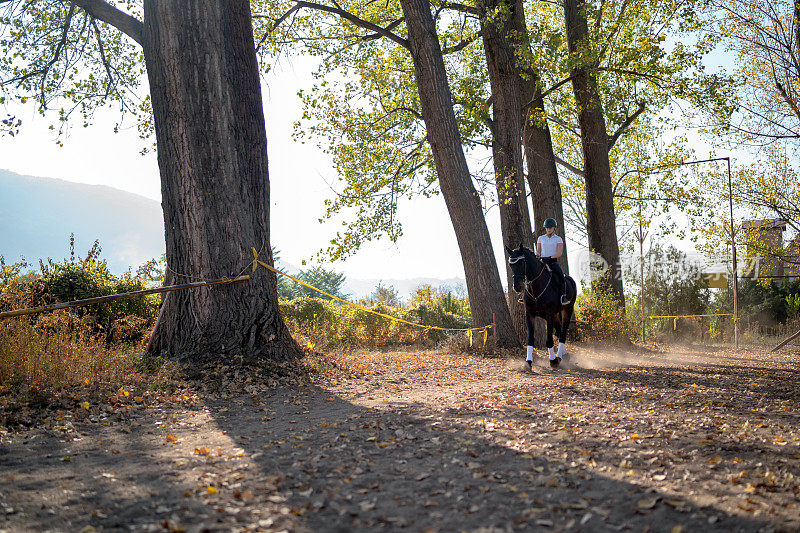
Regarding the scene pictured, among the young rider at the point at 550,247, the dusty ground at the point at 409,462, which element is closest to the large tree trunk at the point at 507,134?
the young rider at the point at 550,247

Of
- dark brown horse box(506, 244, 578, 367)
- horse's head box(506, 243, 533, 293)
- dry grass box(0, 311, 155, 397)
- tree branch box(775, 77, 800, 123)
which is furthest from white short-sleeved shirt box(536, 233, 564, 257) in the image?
tree branch box(775, 77, 800, 123)

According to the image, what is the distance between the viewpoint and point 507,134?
1517cm

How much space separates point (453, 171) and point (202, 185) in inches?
262

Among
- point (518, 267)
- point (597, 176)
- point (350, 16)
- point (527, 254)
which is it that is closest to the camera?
point (518, 267)

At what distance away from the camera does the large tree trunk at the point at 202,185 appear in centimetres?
918

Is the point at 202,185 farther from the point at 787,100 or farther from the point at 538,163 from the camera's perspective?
the point at 787,100

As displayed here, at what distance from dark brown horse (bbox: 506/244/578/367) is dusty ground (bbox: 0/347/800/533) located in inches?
118

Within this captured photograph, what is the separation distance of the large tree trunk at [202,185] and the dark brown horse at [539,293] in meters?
4.64

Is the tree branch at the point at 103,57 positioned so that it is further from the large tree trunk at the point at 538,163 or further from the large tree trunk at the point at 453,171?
the large tree trunk at the point at 538,163

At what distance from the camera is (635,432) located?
570cm

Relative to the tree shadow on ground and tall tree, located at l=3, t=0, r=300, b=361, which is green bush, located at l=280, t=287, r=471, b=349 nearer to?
tall tree, located at l=3, t=0, r=300, b=361

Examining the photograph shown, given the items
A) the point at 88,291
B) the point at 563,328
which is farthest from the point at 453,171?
the point at 88,291

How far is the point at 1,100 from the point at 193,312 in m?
6.73

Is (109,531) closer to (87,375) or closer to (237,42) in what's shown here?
(87,375)
